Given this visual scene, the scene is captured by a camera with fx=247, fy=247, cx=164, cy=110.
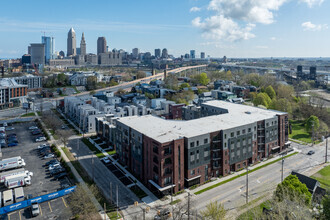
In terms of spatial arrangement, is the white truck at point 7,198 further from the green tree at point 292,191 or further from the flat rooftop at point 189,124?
the green tree at point 292,191

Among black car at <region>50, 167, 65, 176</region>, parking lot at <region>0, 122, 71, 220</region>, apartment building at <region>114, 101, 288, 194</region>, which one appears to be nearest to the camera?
parking lot at <region>0, 122, 71, 220</region>

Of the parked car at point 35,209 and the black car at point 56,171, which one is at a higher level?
the black car at point 56,171

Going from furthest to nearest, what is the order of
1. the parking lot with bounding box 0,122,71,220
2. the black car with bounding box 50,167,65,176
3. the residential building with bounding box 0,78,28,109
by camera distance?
the residential building with bounding box 0,78,28,109 < the black car with bounding box 50,167,65,176 < the parking lot with bounding box 0,122,71,220

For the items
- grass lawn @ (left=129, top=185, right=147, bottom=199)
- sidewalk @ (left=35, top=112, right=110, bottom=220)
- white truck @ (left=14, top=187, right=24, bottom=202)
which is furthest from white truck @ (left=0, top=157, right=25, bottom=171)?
grass lawn @ (left=129, top=185, right=147, bottom=199)

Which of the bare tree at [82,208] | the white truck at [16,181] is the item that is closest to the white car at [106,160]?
the white truck at [16,181]

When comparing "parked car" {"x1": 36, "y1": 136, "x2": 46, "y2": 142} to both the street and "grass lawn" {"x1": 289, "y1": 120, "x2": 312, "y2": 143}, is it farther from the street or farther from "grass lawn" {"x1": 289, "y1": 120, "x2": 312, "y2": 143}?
"grass lawn" {"x1": 289, "y1": 120, "x2": 312, "y2": 143}

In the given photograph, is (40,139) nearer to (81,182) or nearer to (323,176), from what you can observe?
(81,182)
